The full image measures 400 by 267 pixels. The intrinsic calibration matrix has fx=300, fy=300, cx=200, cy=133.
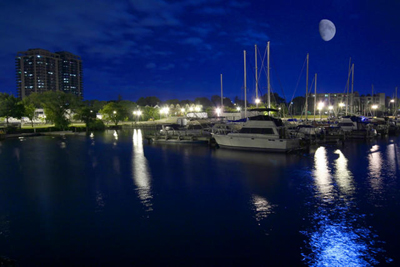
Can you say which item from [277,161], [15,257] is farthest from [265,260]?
[277,161]

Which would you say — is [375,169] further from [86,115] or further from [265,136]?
[86,115]

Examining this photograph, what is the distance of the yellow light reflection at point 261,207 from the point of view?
42.3 ft

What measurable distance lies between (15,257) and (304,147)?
95.9ft

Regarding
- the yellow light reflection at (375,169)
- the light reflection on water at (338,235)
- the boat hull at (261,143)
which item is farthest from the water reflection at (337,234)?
the boat hull at (261,143)

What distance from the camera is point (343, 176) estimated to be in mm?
20516

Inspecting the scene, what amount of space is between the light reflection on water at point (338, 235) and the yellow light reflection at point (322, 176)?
51mm

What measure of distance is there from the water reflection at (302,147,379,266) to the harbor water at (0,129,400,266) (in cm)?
4

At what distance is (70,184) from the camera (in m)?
19.1

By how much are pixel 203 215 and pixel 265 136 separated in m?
19.7

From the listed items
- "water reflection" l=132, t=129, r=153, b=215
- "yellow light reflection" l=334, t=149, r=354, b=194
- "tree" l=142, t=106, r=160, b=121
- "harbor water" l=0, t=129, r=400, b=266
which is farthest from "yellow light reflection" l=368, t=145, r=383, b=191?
"tree" l=142, t=106, r=160, b=121

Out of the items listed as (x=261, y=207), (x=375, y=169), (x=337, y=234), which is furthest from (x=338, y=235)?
(x=375, y=169)

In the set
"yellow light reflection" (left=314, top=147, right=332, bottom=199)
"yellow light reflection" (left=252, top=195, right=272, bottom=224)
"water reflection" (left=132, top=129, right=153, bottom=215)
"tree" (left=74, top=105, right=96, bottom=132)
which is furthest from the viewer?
"tree" (left=74, top=105, right=96, bottom=132)

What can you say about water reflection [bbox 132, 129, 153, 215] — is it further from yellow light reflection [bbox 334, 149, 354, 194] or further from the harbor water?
yellow light reflection [bbox 334, 149, 354, 194]

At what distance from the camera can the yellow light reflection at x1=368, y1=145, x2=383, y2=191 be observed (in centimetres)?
1848
